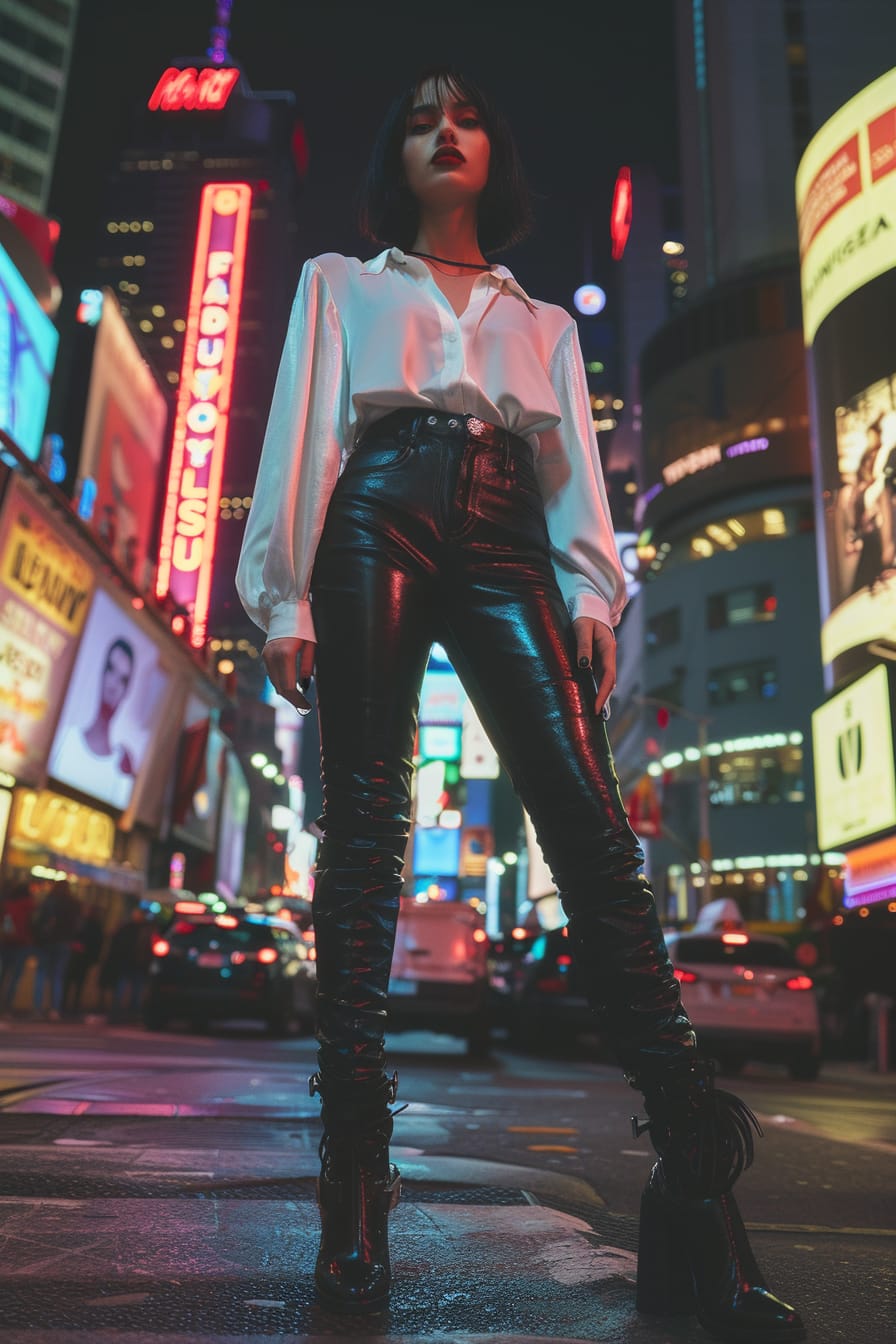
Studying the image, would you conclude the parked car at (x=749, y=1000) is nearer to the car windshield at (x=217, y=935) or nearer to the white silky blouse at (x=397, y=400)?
the car windshield at (x=217, y=935)

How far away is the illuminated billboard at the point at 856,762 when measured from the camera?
25.7 metres

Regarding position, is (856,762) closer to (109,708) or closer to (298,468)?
(109,708)

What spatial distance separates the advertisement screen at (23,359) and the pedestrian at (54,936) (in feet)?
29.5

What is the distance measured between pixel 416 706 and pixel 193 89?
73.8m

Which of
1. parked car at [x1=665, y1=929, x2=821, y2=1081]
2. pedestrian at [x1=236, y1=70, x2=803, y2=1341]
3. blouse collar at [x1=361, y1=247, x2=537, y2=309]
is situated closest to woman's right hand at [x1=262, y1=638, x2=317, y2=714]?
pedestrian at [x1=236, y1=70, x2=803, y2=1341]

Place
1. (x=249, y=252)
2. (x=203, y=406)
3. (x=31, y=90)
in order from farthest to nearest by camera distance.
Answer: (x=249, y=252) < (x=31, y=90) < (x=203, y=406)

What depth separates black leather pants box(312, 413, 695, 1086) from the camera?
2.21m

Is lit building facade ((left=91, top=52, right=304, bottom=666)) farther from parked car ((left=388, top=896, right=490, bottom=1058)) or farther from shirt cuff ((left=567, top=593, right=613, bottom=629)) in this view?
shirt cuff ((left=567, top=593, right=613, bottom=629))

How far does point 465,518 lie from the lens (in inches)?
96.2

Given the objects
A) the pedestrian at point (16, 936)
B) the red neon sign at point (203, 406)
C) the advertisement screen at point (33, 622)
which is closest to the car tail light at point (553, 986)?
the pedestrian at point (16, 936)

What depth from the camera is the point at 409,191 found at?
2922 millimetres

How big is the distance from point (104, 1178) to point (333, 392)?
1.89 metres

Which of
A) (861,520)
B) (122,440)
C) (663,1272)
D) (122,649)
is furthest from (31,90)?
(663,1272)

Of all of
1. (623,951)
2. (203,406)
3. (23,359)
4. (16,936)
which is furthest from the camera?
(203,406)
